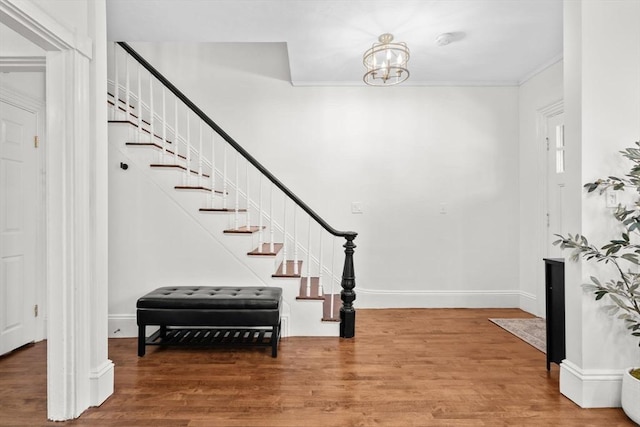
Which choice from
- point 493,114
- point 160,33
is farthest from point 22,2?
point 493,114

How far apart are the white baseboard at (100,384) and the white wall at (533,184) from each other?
4001 millimetres

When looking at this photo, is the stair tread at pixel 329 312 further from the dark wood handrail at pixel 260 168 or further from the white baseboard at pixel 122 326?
the white baseboard at pixel 122 326

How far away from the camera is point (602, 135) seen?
2135 mm

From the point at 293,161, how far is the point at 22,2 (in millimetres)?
2946

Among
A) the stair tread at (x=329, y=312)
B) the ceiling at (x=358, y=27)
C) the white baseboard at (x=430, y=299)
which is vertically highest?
the ceiling at (x=358, y=27)

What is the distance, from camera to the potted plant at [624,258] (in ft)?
6.47

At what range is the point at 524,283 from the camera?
4.27 metres

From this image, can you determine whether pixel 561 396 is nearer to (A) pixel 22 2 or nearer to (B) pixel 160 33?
(A) pixel 22 2

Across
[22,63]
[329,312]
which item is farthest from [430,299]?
[22,63]

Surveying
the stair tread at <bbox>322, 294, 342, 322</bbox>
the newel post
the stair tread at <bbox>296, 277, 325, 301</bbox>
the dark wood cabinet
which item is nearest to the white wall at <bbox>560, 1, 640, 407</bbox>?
the dark wood cabinet

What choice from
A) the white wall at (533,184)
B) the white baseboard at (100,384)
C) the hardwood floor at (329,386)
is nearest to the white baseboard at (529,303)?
the white wall at (533,184)

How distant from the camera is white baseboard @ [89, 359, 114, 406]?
209cm

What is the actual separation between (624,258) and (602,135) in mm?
703

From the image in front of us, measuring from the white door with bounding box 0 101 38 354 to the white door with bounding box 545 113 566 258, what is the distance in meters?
4.86
